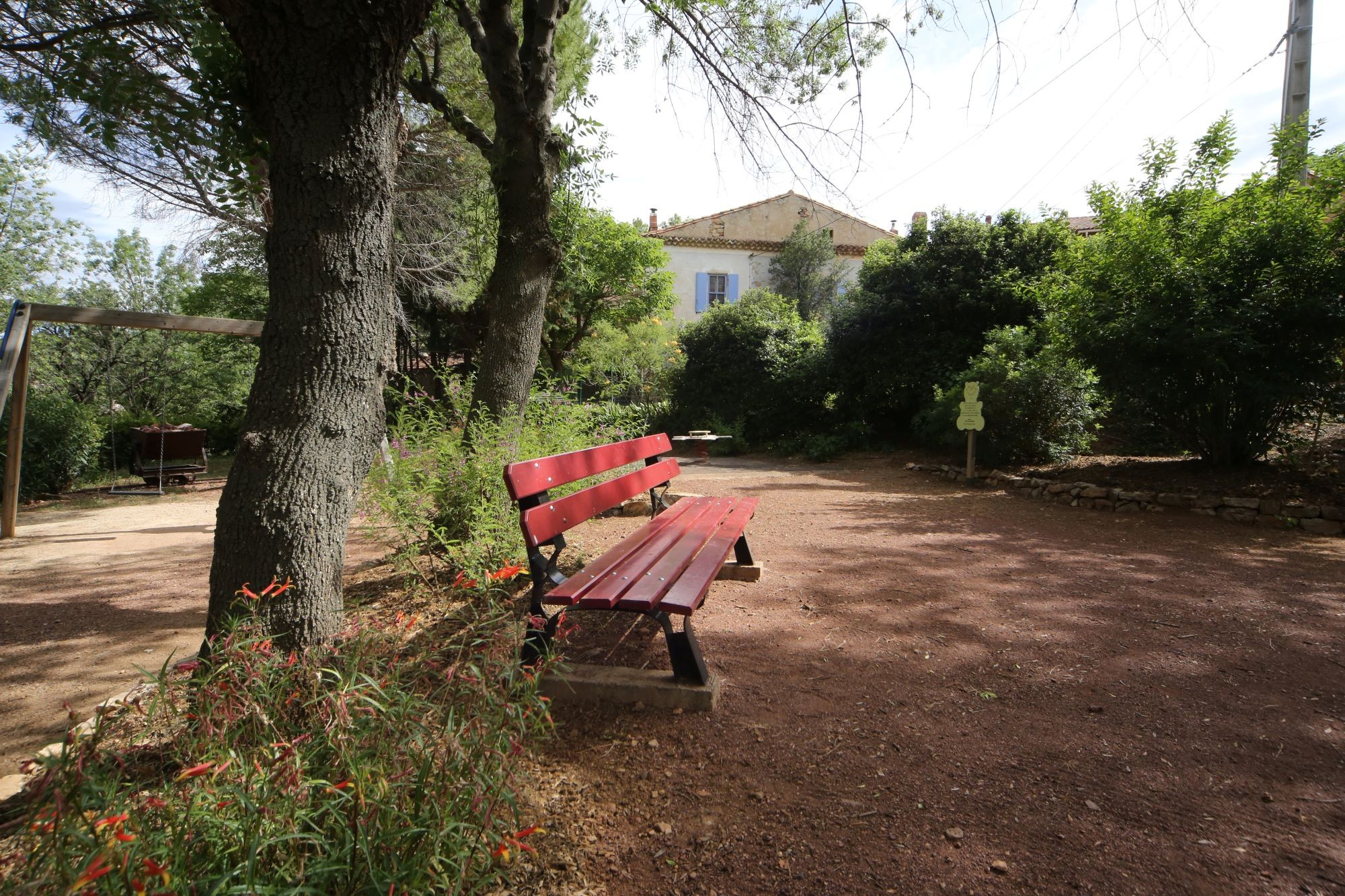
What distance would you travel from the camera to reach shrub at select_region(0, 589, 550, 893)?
45.8 inches

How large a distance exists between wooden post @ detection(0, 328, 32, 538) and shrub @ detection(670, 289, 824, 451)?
11645 mm

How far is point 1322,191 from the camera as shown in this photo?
20.3ft

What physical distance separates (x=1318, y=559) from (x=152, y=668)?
7.09m

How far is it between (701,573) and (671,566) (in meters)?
0.13

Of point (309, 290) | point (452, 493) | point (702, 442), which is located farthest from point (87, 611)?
point (702, 442)

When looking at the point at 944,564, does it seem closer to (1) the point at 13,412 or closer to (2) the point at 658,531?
(2) the point at 658,531

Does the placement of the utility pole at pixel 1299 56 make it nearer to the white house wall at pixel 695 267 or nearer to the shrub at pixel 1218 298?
the shrub at pixel 1218 298

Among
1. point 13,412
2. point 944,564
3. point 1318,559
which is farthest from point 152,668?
point 1318,559

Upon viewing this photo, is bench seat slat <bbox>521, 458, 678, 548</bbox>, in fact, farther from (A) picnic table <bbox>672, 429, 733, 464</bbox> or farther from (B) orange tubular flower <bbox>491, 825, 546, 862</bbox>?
(A) picnic table <bbox>672, 429, 733, 464</bbox>

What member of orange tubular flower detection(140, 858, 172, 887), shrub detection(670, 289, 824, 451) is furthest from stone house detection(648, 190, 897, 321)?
orange tubular flower detection(140, 858, 172, 887)

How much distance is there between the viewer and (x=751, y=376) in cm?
1596

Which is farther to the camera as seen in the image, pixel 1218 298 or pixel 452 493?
pixel 1218 298

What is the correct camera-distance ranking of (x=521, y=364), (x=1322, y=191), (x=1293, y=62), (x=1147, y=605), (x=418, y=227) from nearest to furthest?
(x=1147, y=605) < (x=521, y=364) < (x=1322, y=191) < (x=1293, y=62) < (x=418, y=227)

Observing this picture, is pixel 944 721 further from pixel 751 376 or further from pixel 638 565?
pixel 751 376
